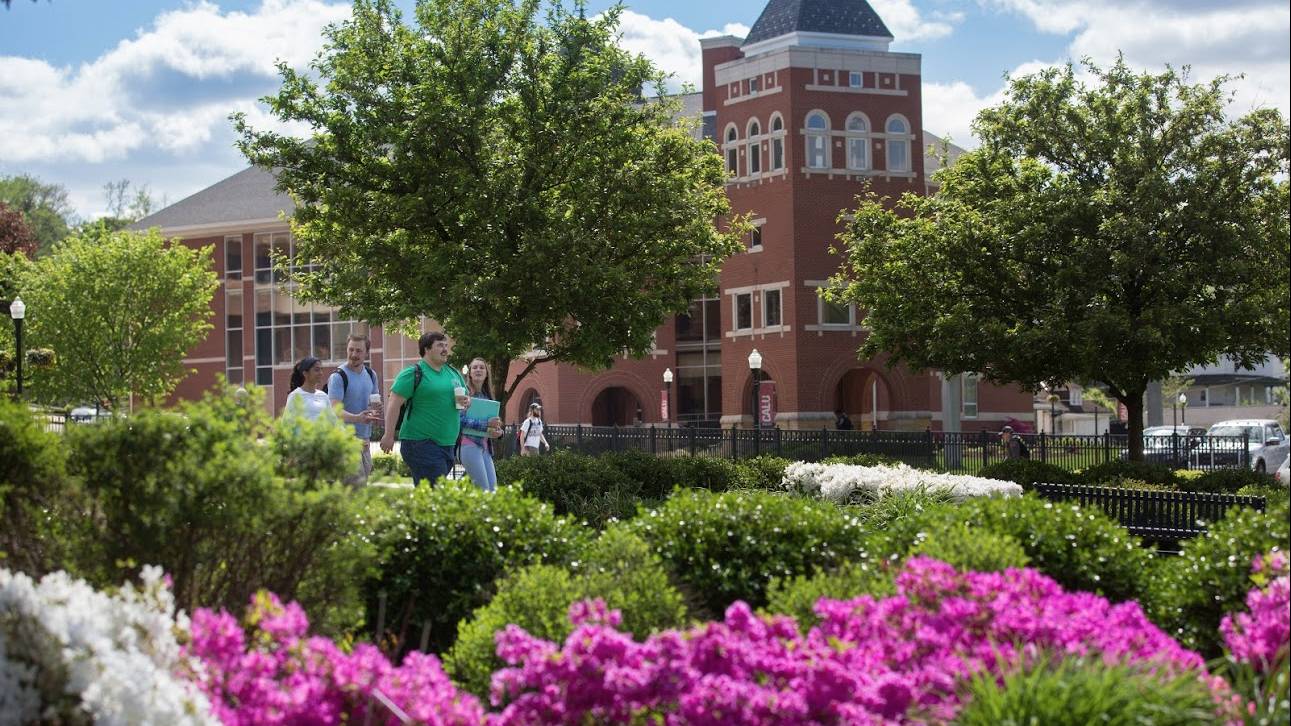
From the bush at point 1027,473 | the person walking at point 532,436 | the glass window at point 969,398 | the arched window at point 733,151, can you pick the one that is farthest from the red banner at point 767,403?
the bush at point 1027,473

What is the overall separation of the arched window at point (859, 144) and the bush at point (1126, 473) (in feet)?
88.0

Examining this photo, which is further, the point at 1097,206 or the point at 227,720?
the point at 1097,206

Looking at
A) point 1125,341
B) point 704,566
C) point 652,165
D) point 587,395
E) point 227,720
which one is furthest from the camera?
point 587,395

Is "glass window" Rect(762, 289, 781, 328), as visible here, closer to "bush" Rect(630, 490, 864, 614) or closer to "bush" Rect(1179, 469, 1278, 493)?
"bush" Rect(1179, 469, 1278, 493)

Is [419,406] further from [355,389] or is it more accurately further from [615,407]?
[615,407]

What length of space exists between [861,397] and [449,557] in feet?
166

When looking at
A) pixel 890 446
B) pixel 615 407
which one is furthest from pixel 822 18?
pixel 890 446

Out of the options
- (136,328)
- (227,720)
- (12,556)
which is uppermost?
(136,328)

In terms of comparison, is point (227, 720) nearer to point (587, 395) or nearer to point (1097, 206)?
point (1097, 206)

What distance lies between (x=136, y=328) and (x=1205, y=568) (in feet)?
193

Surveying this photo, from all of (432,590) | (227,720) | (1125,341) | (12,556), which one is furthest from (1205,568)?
(1125,341)

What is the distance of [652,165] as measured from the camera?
105 feet

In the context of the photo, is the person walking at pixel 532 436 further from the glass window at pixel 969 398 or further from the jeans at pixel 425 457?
the glass window at pixel 969 398

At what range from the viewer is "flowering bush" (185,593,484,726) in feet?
16.8
